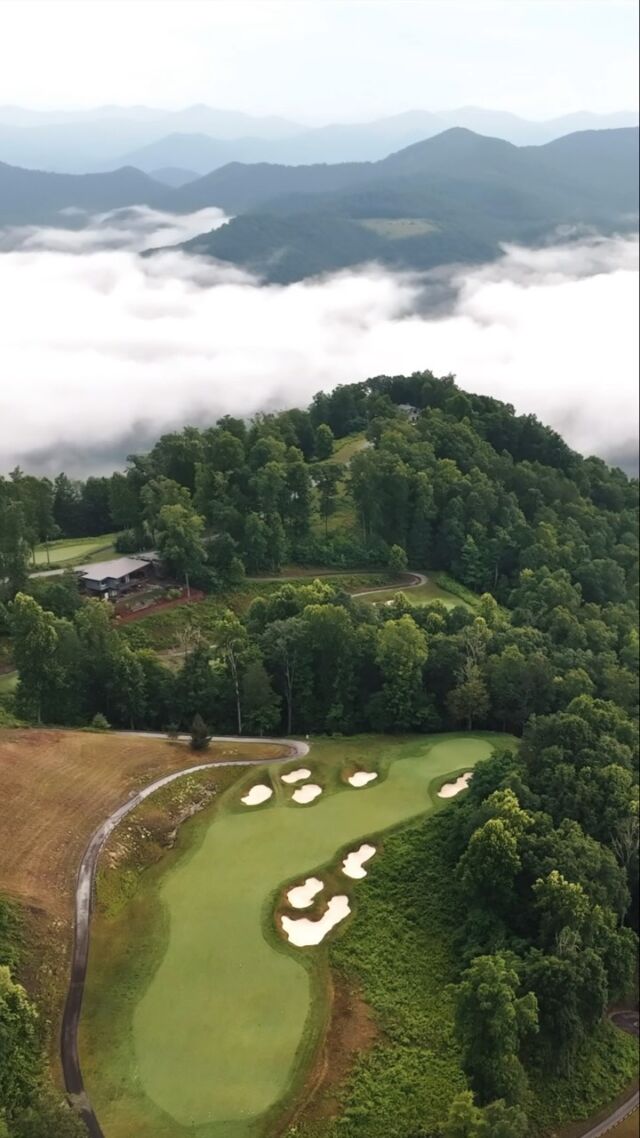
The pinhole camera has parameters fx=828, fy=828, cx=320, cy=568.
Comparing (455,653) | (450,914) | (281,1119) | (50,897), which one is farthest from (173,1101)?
(455,653)

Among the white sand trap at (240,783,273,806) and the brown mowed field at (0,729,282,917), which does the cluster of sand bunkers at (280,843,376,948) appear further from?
the brown mowed field at (0,729,282,917)

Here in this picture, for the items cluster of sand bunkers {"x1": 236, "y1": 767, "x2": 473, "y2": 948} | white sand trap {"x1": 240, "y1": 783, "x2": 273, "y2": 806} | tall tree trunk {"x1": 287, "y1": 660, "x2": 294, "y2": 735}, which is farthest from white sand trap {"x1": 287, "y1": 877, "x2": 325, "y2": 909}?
tall tree trunk {"x1": 287, "y1": 660, "x2": 294, "y2": 735}

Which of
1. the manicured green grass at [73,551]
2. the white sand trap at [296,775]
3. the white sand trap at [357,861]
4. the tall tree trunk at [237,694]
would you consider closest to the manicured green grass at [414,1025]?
the white sand trap at [357,861]

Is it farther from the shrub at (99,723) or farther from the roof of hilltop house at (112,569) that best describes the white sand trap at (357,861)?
the roof of hilltop house at (112,569)

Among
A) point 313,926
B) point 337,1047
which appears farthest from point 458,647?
point 337,1047

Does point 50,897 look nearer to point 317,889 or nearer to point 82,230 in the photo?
point 317,889

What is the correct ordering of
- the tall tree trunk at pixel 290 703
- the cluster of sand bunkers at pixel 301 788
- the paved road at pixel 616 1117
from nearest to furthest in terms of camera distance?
the paved road at pixel 616 1117 < the cluster of sand bunkers at pixel 301 788 < the tall tree trunk at pixel 290 703

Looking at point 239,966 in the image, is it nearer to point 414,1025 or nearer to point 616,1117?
point 414,1025
